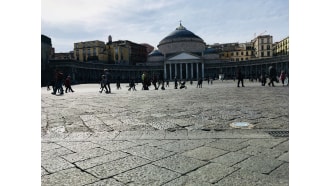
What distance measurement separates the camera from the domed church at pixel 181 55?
66250 millimetres

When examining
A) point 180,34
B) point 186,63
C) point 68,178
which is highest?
point 180,34

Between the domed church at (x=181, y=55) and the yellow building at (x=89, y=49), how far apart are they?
51.7 feet

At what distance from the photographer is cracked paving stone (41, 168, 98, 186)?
1.97 metres

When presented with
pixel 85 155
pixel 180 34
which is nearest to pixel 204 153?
pixel 85 155

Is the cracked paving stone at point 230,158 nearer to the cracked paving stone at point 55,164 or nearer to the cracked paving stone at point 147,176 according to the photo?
the cracked paving stone at point 147,176

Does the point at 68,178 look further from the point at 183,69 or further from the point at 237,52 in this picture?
the point at 237,52

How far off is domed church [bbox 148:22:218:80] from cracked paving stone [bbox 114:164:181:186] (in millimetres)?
62647

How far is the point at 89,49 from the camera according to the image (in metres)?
61.6

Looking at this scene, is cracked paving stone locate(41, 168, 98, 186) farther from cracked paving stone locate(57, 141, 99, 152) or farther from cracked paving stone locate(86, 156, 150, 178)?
cracked paving stone locate(57, 141, 99, 152)

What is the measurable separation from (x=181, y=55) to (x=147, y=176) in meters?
65.3

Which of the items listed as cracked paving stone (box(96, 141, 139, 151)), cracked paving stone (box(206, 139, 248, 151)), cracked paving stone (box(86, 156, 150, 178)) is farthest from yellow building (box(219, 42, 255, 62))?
cracked paving stone (box(86, 156, 150, 178))

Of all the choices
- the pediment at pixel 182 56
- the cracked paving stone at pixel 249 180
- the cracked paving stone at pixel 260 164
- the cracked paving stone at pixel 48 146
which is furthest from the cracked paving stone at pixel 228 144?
the pediment at pixel 182 56
